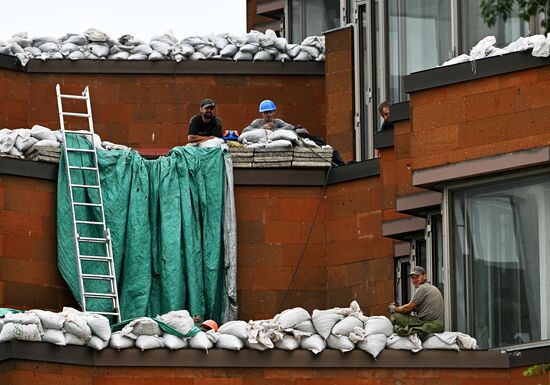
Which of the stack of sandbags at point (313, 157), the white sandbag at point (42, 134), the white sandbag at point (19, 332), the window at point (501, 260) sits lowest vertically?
the white sandbag at point (19, 332)

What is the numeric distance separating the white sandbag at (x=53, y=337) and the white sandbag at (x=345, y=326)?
4032 mm

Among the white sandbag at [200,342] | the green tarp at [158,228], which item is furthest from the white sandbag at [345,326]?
the green tarp at [158,228]

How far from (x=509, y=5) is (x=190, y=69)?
21.7 meters

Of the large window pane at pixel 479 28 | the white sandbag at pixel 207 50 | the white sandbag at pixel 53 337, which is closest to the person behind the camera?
the white sandbag at pixel 53 337

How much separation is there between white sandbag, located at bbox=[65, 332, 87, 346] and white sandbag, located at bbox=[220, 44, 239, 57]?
12113 millimetres

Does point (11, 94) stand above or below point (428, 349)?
above

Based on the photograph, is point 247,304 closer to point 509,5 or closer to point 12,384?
point 12,384

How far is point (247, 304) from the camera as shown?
4362 centimetres

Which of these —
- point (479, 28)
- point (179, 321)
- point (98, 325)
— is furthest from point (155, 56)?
point (98, 325)

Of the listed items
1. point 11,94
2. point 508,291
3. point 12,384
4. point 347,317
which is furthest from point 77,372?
point 11,94

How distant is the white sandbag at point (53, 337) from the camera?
1487 inches

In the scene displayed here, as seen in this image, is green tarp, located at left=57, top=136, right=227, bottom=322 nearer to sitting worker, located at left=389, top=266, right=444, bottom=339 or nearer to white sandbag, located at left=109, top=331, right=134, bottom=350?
white sandbag, located at left=109, top=331, right=134, bottom=350

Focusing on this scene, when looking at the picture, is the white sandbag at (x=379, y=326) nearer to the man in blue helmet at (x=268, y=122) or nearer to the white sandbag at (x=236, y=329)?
the white sandbag at (x=236, y=329)

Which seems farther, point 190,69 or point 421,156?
point 190,69
